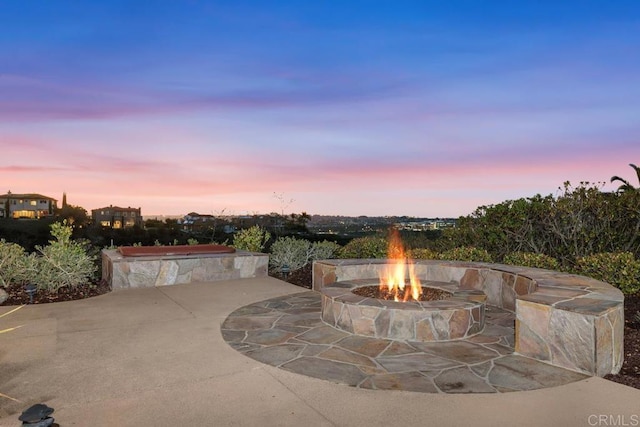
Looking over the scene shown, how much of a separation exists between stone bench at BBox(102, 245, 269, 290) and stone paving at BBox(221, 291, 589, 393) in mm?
3472

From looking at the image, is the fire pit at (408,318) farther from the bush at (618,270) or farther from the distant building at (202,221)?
the distant building at (202,221)

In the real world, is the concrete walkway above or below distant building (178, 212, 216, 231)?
below

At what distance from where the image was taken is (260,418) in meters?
2.96

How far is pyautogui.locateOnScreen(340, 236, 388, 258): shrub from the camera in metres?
10.2

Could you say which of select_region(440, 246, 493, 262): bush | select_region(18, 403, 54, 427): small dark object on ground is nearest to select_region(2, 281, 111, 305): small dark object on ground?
select_region(18, 403, 54, 427): small dark object on ground

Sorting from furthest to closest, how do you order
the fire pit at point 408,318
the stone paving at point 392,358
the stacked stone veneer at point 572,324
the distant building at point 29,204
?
the distant building at point 29,204, the fire pit at point 408,318, the stacked stone veneer at point 572,324, the stone paving at point 392,358

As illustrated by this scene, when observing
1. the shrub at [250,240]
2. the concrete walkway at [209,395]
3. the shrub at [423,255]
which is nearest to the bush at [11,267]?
the concrete walkway at [209,395]

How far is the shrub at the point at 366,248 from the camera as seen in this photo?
10242 millimetres

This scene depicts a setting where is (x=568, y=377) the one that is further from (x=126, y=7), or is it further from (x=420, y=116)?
(x=126, y=7)

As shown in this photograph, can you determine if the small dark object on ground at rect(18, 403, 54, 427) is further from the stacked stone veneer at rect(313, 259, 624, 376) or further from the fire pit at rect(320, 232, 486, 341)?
the stacked stone veneer at rect(313, 259, 624, 376)

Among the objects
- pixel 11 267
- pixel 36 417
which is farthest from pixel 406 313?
pixel 11 267

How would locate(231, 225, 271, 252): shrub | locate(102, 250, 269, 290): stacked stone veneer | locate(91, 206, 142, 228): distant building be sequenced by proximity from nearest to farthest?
locate(102, 250, 269, 290): stacked stone veneer
locate(231, 225, 271, 252): shrub
locate(91, 206, 142, 228): distant building

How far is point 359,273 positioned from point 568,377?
449 cm

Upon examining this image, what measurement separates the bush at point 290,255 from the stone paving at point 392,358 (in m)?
4.58
